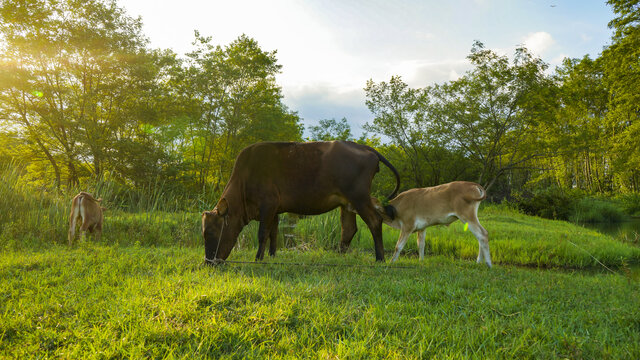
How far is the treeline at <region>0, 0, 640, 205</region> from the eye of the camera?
62.1ft

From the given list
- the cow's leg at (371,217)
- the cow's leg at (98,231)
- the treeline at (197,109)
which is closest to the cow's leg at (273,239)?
the cow's leg at (371,217)

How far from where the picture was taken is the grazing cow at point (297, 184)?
5457mm

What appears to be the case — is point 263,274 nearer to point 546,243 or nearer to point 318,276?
point 318,276

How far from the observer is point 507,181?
28.0m

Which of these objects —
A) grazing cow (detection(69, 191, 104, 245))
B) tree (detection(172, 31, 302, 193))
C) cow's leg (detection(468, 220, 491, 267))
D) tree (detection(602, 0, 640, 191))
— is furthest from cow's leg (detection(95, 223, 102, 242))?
tree (detection(602, 0, 640, 191))

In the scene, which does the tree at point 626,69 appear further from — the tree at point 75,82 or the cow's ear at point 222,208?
the tree at point 75,82

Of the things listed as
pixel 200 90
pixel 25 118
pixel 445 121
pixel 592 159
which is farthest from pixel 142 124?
pixel 592 159

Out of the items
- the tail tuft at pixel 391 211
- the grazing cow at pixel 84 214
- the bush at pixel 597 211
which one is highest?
the tail tuft at pixel 391 211

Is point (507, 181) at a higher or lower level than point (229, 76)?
lower

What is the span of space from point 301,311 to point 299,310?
0.07 feet

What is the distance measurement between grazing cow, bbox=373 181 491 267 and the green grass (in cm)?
132

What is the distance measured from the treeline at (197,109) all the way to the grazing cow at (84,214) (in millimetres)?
10151

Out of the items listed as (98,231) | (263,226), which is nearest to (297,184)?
(263,226)

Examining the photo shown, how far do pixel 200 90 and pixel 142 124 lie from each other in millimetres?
4291
